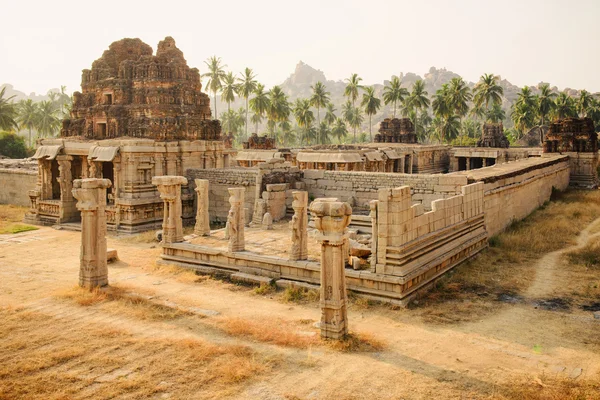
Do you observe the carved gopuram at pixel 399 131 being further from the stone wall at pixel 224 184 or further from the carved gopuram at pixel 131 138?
the stone wall at pixel 224 184

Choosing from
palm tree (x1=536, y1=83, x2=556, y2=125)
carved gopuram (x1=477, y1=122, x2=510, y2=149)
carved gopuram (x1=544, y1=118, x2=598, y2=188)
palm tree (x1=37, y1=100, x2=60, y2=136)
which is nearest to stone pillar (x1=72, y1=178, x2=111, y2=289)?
carved gopuram (x1=544, y1=118, x2=598, y2=188)

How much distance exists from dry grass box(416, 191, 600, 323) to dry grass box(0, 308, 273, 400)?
168 inches

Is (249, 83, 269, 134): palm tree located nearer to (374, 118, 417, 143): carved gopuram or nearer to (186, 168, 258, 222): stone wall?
(374, 118, 417, 143): carved gopuram

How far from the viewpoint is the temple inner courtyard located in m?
7.07

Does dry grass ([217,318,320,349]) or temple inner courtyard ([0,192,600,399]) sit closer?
temple inner courtyard ([0,192,600,399])

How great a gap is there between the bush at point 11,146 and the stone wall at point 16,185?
66.0 feet

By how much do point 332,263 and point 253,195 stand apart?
10489 millimetres

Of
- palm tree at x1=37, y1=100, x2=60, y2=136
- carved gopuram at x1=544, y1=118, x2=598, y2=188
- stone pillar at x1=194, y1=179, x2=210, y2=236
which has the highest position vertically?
palm tree at x1=37, y1=100, x2=60, y2=136

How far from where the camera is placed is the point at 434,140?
78.1m

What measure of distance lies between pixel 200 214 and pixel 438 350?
350 inches

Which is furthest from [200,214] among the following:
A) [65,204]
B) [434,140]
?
[434,140]

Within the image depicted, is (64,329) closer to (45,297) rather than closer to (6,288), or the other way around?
(45,297)

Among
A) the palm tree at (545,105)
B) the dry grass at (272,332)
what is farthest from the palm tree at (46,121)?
the dry grass at (272,332)

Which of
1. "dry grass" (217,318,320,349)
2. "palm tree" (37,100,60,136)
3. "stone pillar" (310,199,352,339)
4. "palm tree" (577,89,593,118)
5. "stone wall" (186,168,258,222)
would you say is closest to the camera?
"stone pillar" (310,199,352,339)
